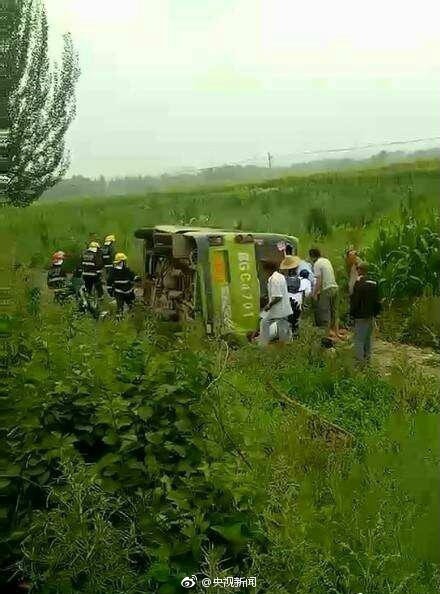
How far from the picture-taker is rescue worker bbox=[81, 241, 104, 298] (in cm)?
352

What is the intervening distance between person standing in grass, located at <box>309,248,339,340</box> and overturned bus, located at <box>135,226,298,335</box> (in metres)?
0.22

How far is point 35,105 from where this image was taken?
2486 mm

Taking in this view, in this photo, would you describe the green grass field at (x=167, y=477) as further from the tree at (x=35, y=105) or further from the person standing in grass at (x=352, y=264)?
the person standing in grass at (x=352, y=264)

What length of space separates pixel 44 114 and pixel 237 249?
198cm

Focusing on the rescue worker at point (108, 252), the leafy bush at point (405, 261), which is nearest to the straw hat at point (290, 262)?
the leafy bush at point (405, 261)

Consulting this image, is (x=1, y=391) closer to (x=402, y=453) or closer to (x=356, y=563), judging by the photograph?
(x=356, y=563)

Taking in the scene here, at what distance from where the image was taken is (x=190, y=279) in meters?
4.30

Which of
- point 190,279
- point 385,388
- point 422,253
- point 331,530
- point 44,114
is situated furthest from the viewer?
point 422,253

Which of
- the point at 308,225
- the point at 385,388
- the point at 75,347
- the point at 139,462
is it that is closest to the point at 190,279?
the point at 308,225

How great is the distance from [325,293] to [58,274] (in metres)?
2.02

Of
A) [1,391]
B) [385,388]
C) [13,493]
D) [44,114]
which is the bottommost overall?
[385,388]

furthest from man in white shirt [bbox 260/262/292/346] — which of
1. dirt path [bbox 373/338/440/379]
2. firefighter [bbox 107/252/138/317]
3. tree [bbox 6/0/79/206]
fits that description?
tree [bbox 6/0/79/206]

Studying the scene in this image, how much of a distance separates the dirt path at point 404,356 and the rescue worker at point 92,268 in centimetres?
154

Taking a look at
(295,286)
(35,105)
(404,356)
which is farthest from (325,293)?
(35,105)
